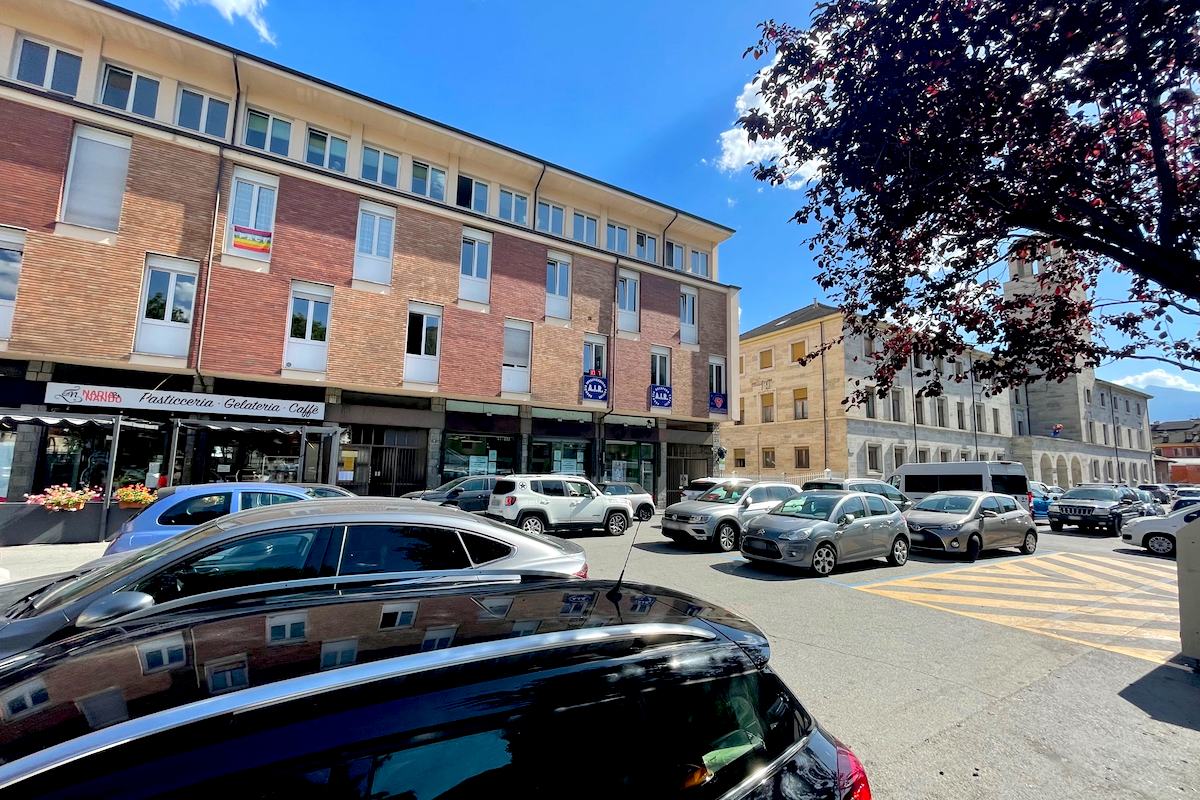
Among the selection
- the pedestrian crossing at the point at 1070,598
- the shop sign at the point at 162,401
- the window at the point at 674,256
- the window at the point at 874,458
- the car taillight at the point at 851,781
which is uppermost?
the window at the point at 674,256

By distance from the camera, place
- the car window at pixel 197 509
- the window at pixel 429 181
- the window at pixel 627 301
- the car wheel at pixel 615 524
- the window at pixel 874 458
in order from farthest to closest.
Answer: the window at pixel 874 458, the window at pixel 627 301, the window at pixel 429 181, the car wheel at pixel 615 524, the car window at pixel 197 509

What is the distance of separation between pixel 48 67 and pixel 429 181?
35.8 ft

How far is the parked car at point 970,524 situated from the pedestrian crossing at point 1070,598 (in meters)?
0.59

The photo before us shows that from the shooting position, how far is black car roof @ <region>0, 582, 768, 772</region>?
4.03 feet

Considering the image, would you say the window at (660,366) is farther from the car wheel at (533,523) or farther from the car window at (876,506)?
the car window at (876,506)

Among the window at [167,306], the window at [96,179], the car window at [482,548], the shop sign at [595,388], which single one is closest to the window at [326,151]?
the window at [96,179]

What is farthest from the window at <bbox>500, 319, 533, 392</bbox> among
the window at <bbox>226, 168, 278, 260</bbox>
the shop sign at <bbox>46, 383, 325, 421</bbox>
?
the window at <bbox>226, 168, 278, 260</bbox>

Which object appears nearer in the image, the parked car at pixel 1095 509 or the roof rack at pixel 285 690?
the roof rack at pixel 285 690

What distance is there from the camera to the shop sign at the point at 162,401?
558 inches

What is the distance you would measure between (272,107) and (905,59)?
20.8 m

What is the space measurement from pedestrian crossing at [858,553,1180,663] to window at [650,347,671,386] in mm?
15198

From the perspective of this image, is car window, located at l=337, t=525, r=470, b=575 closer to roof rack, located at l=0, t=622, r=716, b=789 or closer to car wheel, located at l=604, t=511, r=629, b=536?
roof rack, located at l=0, t=622, r=716, b=789

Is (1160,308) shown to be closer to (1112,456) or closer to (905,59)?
(905,59)

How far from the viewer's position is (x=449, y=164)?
2134 cm
